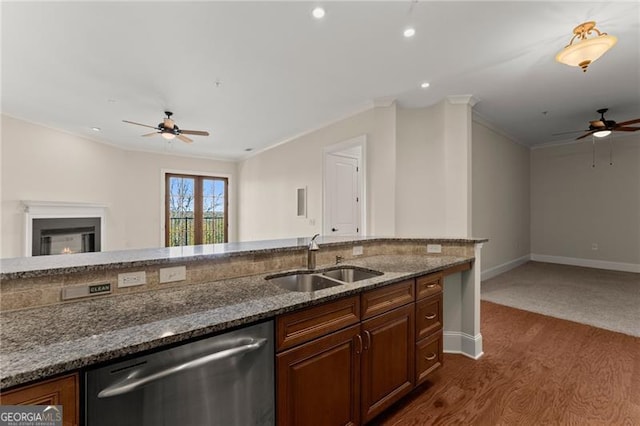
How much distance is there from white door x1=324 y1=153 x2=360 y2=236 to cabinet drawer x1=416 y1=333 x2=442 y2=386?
2642 mm

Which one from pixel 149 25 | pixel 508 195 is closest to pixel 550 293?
pixel 508 195

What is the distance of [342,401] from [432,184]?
273 centimetres

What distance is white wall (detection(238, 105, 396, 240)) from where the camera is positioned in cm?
342

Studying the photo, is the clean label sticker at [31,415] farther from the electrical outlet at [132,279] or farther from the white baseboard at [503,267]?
the white baseboard at [503,267]

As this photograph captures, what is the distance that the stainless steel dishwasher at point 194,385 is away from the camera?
885 millimetres

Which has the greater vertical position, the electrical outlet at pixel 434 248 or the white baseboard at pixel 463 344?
the electrical outlet at pixel 434 248

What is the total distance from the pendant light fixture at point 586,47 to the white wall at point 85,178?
665 centimetres

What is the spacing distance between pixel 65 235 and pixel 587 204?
407 inches

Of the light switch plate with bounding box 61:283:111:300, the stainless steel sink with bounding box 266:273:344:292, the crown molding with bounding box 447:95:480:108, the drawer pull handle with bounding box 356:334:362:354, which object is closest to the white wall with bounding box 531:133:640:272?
the crown molding with bounding box 447:95:480:108

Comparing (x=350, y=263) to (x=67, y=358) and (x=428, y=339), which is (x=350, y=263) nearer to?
(x=428, y=339)

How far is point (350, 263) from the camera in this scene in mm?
2326

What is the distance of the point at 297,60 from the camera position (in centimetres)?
261

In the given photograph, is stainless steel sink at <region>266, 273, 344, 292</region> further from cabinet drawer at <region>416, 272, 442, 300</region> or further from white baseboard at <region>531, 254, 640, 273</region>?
white baseboard at <region>531, 254, 640, 273</region>

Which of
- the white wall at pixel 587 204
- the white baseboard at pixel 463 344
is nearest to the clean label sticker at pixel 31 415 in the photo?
the white baseboard at pixel 463 344
